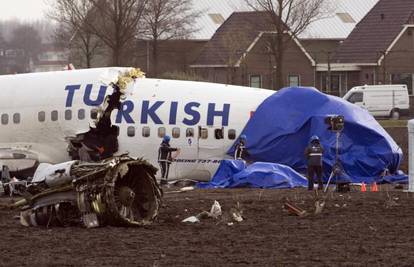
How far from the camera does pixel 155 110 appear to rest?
3512 cm

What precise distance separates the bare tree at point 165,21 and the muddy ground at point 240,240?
41.4m

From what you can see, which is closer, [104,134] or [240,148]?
[240,148]

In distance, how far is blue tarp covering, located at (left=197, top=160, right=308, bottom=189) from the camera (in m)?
32.2

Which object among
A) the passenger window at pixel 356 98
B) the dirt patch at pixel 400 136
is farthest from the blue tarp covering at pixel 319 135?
the passenger window at pixel 356 98

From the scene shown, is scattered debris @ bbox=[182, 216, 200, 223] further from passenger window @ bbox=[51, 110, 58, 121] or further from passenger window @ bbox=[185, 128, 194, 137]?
passenger window @ bbox=[51, 110, 58, 121]

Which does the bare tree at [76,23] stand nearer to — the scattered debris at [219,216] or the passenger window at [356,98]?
the passenger window at [356,98]

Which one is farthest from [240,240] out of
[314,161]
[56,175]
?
[314,161]

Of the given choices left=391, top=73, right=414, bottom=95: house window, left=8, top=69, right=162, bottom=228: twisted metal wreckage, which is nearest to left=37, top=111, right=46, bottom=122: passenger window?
left=8, top=69, right=162, bottom=228: twisted metal wreckage

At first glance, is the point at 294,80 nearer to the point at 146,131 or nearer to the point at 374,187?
the point at 146,131

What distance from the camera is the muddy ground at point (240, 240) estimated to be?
53.4 ft

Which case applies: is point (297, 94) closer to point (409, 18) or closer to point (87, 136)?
point (87, 136)

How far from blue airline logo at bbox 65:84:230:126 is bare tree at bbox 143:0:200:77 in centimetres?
2817

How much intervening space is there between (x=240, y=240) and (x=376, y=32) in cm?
5963

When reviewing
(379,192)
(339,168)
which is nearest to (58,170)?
(379,192)
